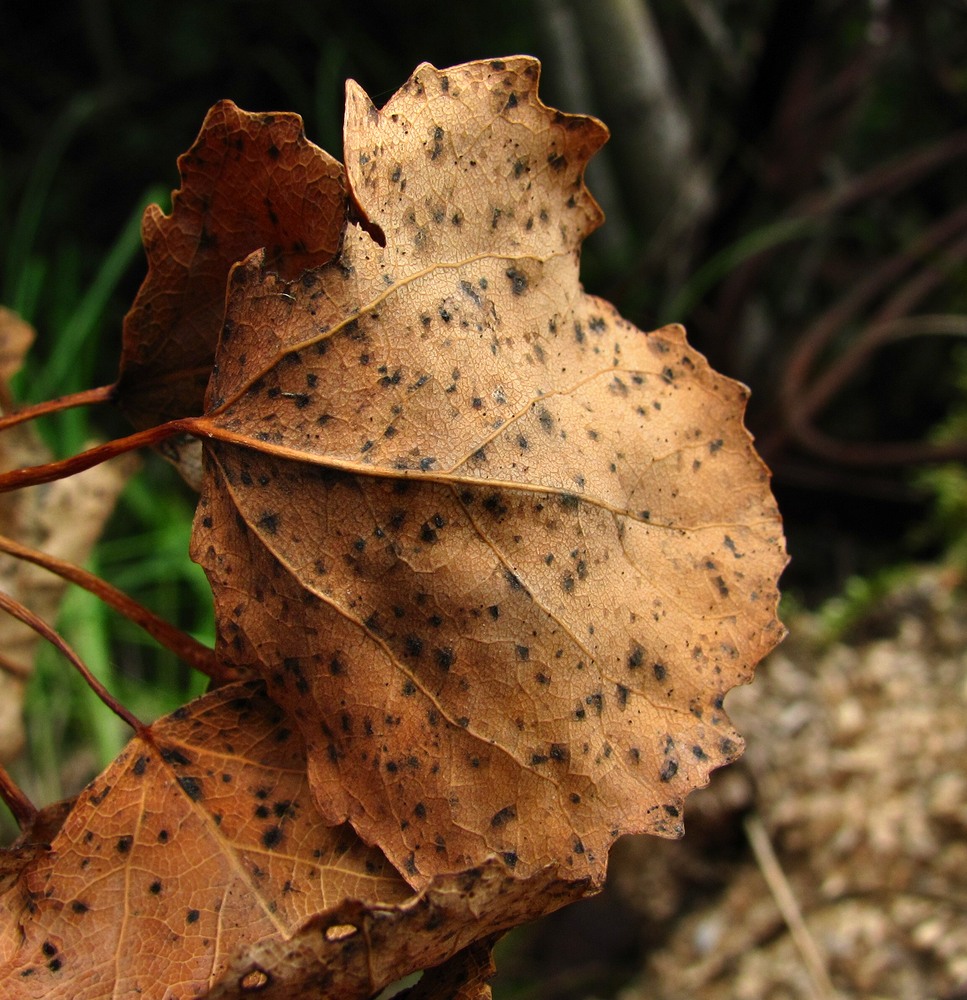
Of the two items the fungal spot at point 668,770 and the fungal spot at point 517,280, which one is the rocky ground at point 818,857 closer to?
the fungal spot at point 668,770

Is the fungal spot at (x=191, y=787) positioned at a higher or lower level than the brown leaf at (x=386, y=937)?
higher

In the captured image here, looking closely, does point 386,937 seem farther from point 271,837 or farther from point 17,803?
point 17,803

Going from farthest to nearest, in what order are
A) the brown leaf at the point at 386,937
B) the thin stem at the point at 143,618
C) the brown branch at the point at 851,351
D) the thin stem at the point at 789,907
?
the brown branch at the point at 851,351 → the thin stem at the point at 789,907 → the thin stem at the point at 143,618 → the brown leaf at the point at 386,937

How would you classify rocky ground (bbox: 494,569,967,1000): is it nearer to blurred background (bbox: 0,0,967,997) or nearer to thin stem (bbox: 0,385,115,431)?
blurred background (bbox: 0,0,967,997)

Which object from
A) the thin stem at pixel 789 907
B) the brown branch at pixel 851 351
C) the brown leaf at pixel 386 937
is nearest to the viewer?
the brown leaf at pixel 386 937

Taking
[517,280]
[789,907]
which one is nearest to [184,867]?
[517,280]

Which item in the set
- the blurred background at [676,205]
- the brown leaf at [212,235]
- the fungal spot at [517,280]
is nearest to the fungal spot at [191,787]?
the brown leaf at [212,235]

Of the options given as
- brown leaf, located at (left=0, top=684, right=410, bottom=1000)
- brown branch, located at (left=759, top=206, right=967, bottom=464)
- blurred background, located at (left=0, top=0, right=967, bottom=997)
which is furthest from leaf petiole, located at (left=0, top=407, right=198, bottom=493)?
brown branch, located at (left=759, top=206, right=967, bottom=464)
